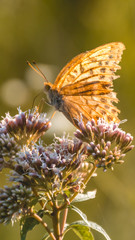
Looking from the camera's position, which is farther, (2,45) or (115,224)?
(2,45)

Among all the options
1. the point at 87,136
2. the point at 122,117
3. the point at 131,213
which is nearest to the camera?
the point at 87,136

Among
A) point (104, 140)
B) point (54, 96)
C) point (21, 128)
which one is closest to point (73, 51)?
point (54, 96)

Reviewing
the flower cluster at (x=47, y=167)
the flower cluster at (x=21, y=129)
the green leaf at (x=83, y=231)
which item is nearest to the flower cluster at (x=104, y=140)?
the flower cluster at (x=47, y=167)

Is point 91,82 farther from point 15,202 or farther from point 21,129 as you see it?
point 15,202

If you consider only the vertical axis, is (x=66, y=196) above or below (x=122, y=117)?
below

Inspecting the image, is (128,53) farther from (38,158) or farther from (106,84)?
(38,158)

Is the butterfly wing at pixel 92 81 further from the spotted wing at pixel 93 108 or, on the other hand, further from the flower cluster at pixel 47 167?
the flower cluster at pixel 47 167

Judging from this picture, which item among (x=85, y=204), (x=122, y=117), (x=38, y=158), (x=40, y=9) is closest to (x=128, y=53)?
(x=122, y=117)
